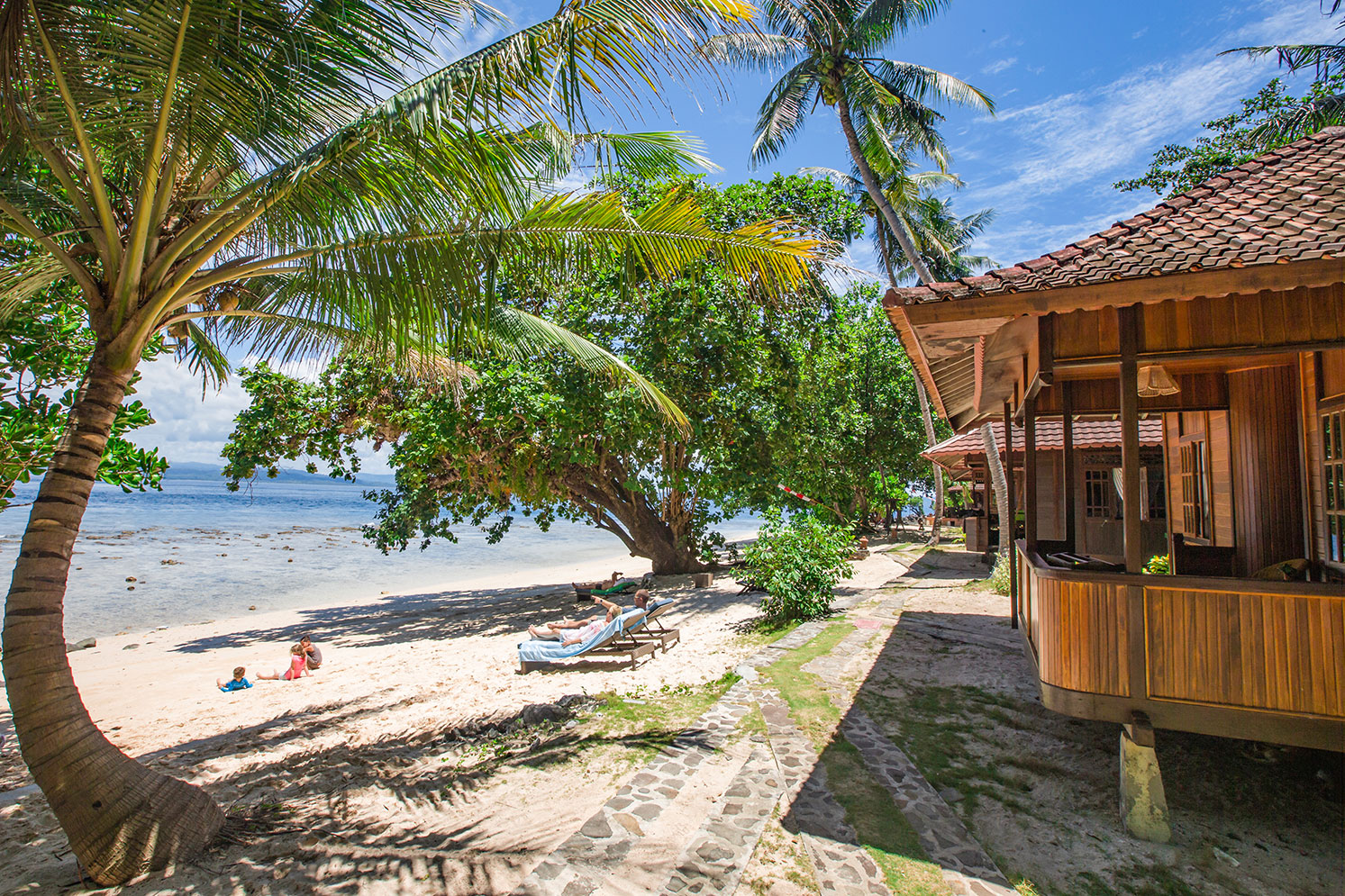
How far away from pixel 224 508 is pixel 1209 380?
3384 inches

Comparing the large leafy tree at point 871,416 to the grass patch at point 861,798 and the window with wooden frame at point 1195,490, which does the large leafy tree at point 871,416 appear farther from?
the grass patch at point 861,798

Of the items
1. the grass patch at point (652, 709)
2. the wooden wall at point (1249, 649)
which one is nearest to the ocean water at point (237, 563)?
the grass patch at point (652, 709)

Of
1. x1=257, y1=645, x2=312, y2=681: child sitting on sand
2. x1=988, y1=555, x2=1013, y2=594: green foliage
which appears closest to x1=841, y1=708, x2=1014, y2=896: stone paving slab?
x1=988, y1=555, x2=1013, y2=594: green foliage

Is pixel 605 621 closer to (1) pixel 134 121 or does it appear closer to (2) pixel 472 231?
(2) pixel 472 231

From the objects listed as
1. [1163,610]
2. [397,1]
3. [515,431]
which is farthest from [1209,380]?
[515,431]

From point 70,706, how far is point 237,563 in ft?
107

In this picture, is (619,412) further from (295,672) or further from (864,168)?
(864,168)

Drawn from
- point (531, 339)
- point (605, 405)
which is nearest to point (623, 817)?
point (531, 339)

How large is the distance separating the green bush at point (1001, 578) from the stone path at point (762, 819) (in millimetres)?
7154

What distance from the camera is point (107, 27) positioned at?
3264mm

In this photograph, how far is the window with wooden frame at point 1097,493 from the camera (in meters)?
15.8

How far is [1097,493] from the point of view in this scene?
1603 cm

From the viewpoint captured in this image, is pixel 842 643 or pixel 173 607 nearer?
pixel 842 643

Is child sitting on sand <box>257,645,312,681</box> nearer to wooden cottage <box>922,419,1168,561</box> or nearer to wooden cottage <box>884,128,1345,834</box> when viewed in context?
wooden cottage <box>884,128,1345,834</box>
